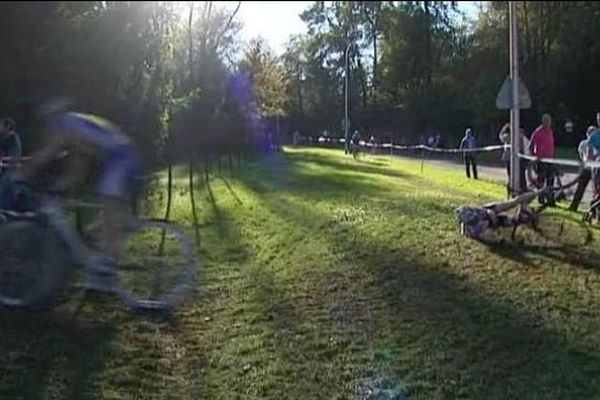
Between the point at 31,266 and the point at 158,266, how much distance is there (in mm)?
1167

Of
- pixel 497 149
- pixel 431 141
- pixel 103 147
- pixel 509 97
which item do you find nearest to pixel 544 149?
pixel 509 97

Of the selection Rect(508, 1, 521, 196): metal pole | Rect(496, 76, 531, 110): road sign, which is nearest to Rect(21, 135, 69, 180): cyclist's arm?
Rect(508, 1, 521, 196): metal pole

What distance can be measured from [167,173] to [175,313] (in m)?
9.52

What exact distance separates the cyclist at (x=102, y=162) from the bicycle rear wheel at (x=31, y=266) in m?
0.34

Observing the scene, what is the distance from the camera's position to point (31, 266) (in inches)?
338

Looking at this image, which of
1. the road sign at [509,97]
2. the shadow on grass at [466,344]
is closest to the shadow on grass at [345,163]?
the road sign at [509,97]

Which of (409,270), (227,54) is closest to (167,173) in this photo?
(409,270)

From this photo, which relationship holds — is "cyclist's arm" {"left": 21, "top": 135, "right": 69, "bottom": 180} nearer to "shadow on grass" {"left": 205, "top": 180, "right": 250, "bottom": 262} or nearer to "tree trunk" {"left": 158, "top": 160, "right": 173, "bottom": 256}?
"tree trunk" {"left": 158, "top": 160, "right": 173, "bottom": 256}

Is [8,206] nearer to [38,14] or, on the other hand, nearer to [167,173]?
[38,14]

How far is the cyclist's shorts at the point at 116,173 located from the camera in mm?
8125

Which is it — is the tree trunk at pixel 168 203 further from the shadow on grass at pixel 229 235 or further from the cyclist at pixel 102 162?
the shadow on grass at pixel 229 235

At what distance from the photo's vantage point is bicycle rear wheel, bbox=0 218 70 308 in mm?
8461

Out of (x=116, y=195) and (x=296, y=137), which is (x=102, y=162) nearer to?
(x=116, y=195)

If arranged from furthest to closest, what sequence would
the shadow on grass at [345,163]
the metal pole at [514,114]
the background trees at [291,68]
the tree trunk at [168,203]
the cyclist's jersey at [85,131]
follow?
the shadow on grass at [345,163] → the metal pole at [514,114] → the background trees at [291,68] → the tree trunk at [168,203] → the cyclist's jersey at [85,131]
